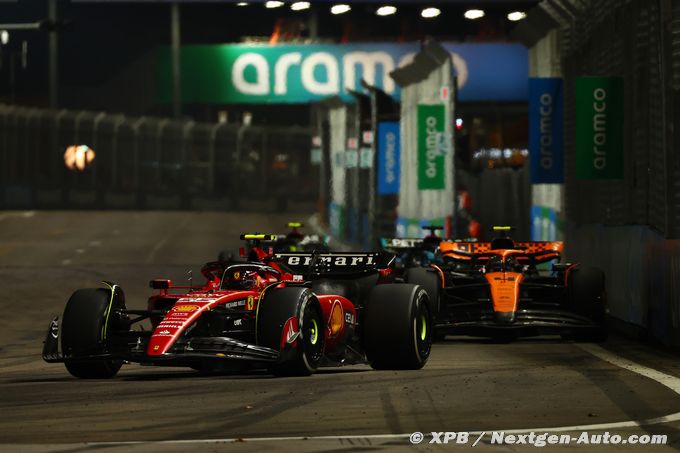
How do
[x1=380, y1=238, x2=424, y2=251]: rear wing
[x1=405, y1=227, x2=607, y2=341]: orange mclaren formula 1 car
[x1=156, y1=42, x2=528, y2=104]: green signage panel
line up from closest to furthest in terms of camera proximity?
[x1=405, y1=227, x2=607, y2=341]: orange mclaren formula 1 car < [x1=380, y1=238, x2=424, y2=251]: rear wing < [x1=156, y1=42, x2=528, y2=104]: green signage panel

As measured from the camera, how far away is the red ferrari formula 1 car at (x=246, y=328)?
13641 millimetres

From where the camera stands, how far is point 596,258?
24234 mm

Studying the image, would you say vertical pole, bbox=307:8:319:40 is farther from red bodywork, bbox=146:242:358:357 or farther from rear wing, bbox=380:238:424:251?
red bodywork, bbox=146:242:358:357

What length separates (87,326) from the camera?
46.4ft

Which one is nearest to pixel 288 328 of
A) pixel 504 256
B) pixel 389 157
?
pixel 504 256

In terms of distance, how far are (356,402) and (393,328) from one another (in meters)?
2.55

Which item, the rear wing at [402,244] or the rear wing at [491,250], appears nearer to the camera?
the rear wing at [491,250]

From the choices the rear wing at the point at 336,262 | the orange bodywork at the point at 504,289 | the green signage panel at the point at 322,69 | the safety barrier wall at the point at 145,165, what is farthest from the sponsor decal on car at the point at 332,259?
the green signage panel at the point at 322,69

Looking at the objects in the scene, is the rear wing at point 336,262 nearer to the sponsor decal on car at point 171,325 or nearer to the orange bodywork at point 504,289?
the orange bodywork at point 504,289

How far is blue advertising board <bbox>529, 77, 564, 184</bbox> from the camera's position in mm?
31609

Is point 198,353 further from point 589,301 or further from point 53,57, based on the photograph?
point 53,57

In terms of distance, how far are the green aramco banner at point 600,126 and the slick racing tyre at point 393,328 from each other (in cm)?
943

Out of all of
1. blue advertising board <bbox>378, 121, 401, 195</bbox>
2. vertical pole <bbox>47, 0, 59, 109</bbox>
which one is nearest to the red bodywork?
blue advertising board <bbox>378, 121, 401, 195</bbox>

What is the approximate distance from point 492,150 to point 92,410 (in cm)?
7779
